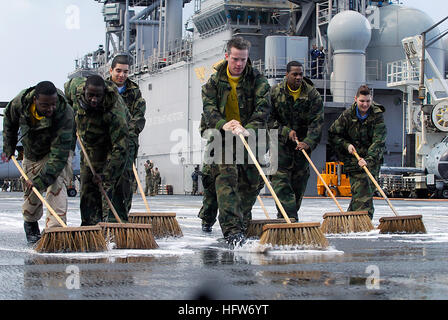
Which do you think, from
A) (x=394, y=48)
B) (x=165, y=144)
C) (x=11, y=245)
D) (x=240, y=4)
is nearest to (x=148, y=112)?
(x=165, y=144)

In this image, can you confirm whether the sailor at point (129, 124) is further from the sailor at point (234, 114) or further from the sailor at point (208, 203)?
the sailor at point (234, 114)

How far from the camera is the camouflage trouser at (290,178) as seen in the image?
922 centimetres

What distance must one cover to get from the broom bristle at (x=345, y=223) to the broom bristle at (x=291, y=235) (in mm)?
2288

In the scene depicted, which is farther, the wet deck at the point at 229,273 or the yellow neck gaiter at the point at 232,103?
the yellow neck gaiter at the point at 232,103

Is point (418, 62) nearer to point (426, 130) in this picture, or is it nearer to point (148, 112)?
point (426, 130)

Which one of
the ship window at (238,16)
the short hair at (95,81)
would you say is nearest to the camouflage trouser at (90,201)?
the short hair at (95,81)

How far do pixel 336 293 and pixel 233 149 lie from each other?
372 cm

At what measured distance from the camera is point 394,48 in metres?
41.1

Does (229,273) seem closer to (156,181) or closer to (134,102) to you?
(134,102)

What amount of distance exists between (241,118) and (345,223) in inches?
77.6

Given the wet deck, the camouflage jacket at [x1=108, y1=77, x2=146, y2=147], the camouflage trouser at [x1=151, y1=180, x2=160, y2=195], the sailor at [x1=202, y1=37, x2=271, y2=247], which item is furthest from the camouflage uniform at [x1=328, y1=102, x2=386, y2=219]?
the camouflage trouser at [x1=151, y1=180, x2=160, y2=195]

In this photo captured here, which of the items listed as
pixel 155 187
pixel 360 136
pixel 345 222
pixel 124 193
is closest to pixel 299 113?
pixel 360 136

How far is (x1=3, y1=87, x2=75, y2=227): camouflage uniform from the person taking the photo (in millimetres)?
7367

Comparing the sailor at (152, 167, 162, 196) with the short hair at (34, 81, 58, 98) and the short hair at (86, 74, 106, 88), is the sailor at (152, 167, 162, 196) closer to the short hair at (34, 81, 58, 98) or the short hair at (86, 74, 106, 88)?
the short hair at (86, 74, 106, 88)
